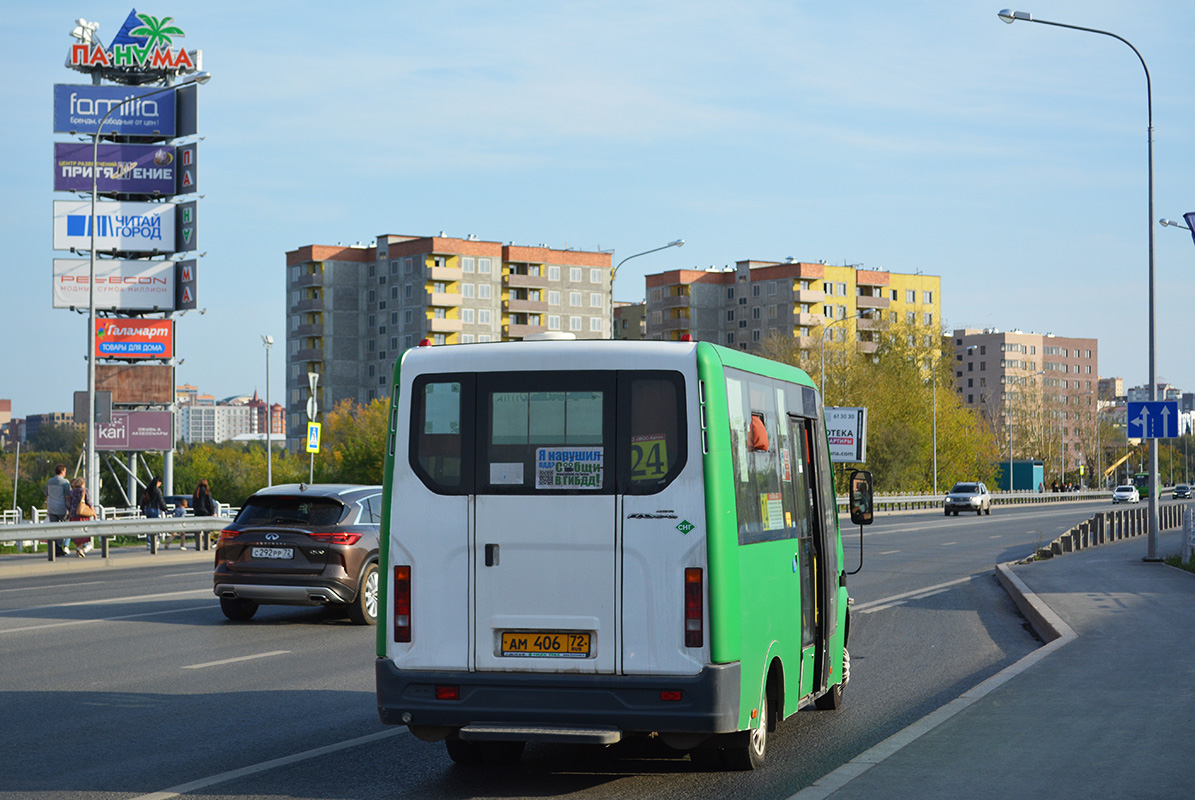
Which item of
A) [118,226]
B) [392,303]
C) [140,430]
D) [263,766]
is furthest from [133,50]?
[392,303]

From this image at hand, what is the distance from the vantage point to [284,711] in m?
9.72

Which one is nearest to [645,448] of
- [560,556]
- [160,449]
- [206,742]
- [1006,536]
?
[560,556]

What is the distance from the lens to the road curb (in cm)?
693

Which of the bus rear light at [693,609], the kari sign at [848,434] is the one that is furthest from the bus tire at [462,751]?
the kari sign at [848,434]

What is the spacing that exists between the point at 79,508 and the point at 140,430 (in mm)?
34297

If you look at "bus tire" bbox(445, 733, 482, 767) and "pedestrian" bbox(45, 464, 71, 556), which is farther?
"pedestrian" bbox(45, 464, 71, 556)

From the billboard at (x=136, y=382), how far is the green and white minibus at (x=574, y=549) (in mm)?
57797

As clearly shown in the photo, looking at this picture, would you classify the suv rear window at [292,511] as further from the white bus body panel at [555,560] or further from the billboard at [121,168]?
the billboard at [121,168]

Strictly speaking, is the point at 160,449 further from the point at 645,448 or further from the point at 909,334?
the point at 645,448

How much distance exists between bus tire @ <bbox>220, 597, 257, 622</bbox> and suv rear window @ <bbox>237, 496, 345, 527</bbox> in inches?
40.3

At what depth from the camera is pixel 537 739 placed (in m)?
7.03

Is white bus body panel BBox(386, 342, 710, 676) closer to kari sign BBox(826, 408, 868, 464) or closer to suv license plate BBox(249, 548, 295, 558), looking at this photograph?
suv license plate BBox(249, 548, 295, 558)

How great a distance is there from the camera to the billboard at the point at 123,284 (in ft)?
200

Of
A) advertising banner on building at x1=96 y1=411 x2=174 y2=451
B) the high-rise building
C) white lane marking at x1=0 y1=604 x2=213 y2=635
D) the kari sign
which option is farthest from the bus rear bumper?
the high-rise building
